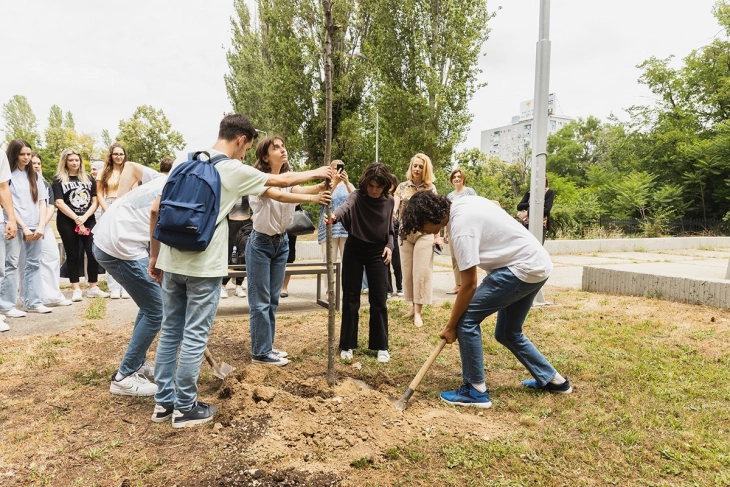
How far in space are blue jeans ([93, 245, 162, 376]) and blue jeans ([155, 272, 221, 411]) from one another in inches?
19.6

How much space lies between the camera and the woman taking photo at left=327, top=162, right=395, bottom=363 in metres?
4.30

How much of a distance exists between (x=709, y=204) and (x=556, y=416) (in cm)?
2483

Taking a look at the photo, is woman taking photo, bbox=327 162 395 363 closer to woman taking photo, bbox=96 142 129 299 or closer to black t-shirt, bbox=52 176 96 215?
woman taking photo, bbox=96 142 129 299

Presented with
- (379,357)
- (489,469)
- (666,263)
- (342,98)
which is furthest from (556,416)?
(342,98)

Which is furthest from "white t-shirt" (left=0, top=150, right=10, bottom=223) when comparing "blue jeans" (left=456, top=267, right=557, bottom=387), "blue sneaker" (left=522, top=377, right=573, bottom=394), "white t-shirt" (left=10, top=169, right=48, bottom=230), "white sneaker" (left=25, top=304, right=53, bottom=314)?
"blue sneaker" (left=522, top=377, right=573, bottom=394)

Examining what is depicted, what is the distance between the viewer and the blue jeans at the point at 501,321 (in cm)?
332

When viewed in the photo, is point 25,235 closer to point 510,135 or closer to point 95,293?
point 95,293

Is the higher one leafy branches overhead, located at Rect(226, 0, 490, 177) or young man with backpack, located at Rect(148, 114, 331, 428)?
leafy branches overhead, located at Rect(226, 0, 490, 177)

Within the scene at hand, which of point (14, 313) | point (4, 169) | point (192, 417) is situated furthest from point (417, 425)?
point (14, 313)

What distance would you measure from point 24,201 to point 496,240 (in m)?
5.34

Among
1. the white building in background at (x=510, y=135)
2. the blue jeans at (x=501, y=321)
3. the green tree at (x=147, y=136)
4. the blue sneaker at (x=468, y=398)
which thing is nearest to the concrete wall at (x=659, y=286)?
the blue jeans at (x=501, y=321)

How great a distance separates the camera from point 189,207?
2672 millimetres

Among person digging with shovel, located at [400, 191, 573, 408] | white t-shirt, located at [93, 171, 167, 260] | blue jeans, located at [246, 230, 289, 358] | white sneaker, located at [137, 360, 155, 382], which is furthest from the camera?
blue jeans, located at [246, 230, 289, 358]

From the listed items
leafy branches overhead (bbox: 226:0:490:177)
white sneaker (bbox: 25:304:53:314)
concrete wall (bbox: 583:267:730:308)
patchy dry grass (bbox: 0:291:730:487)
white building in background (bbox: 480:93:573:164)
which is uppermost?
white building in background (bbox: 480:93:573:164)
